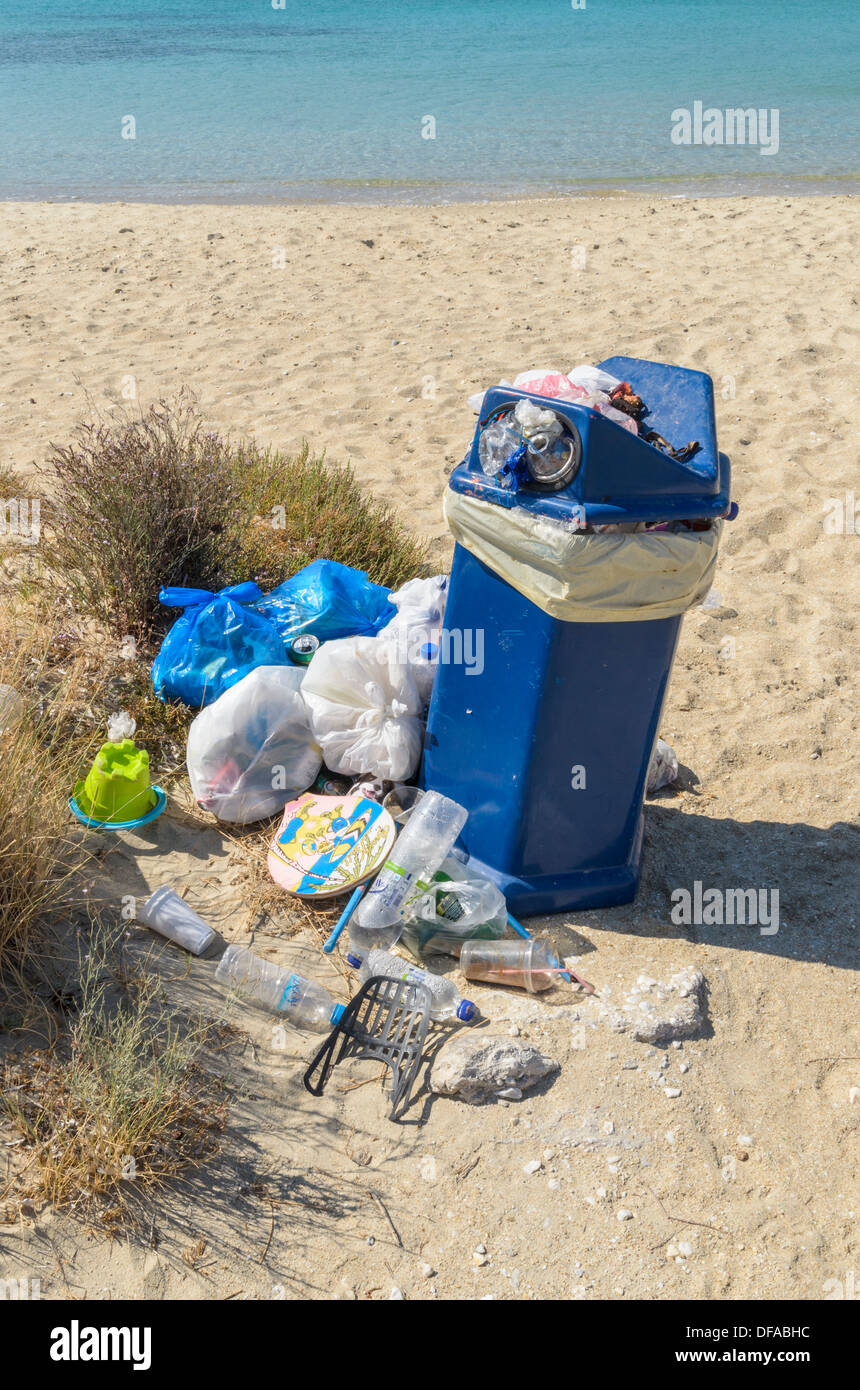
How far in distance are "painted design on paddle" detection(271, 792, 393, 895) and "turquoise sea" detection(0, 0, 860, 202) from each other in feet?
36.0

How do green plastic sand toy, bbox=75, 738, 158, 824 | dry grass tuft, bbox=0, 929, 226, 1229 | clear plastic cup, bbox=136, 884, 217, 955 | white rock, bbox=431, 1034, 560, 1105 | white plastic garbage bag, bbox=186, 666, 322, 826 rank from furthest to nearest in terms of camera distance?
1. white plastic garbage bag, bbox=186, 666, 322, 826
2. green plastic sand toy, bbox=75, 738, 158, 824
3. clear plastic cup, bbox=136, 884, 217, 955
4. white rock, bbox=431, 1034, 560, 1105
5. dry grass tuft, bbox=0, 929, 226, 1229

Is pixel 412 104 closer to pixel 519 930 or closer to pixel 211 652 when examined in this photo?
pixel 211 652

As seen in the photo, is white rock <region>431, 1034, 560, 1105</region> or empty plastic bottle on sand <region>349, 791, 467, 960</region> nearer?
white rock <region>431, 1034, 560, 1105</region>

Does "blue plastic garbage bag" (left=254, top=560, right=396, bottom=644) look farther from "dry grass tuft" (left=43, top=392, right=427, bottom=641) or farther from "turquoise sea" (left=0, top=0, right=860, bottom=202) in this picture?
"turquoise sea" (left=0, top=0, right=860, bottom=202)

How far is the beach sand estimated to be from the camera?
2.25 metres

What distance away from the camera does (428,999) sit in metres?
2.72

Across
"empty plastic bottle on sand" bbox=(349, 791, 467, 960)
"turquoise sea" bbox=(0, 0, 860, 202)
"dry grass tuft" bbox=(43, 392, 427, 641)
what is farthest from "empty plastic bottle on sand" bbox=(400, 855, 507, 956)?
"turquoise sea" bbox=(0, 0, 860, 202)

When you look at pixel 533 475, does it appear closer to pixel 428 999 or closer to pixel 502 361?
pixel 428 999

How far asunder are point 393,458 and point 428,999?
367 centimetres

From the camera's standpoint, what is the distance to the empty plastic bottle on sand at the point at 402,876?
2.94m

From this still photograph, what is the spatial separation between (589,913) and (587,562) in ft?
3.68

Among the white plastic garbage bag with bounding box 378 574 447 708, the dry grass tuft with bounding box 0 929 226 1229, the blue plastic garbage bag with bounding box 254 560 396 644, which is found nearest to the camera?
the dry grass tuft with bounding box 0 929 226 1229

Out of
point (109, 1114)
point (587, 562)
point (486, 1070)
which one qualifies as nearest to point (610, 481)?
point (587, 562)

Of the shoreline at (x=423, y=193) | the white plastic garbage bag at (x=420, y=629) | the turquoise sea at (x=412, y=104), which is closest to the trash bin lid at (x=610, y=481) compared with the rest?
the white plastic garbage bag at (x=420, y=629)
